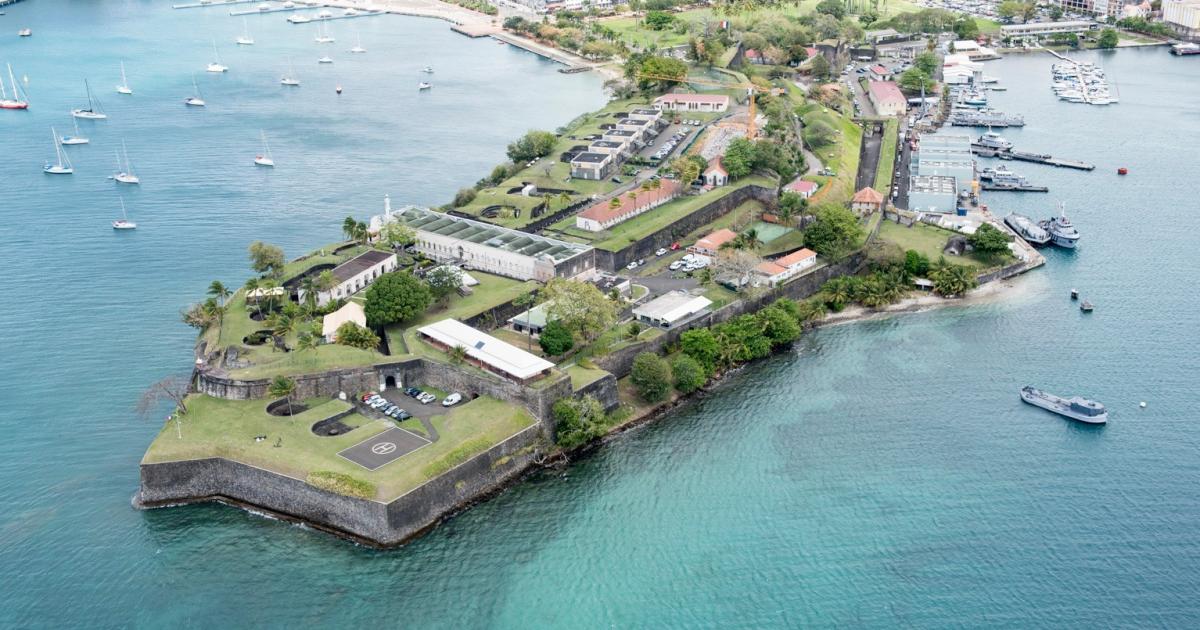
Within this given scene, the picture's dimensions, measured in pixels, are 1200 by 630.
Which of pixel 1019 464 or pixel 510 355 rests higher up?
→ pixel 510 355

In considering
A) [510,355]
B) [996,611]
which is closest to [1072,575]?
[996,611]

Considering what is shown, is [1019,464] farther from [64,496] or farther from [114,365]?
[114,365]

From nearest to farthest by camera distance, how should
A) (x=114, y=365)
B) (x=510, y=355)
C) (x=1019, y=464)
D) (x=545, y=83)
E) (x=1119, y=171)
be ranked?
(x=1019, y=464) < (x=510, y=355) < (x=114, y=365) < (x=1119, y=171) < (x=545, y=83)

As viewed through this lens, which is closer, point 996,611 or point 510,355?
point 996,611

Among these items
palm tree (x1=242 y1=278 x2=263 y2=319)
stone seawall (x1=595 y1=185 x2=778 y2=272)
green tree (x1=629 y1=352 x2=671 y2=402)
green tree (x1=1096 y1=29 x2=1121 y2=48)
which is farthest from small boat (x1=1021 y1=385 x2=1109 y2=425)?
green tree (x1=1096 y1=29 x2=1121 y2=48)

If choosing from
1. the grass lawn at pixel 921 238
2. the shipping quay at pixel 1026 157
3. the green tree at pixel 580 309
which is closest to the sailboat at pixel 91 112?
the green tree at pixel 580 309

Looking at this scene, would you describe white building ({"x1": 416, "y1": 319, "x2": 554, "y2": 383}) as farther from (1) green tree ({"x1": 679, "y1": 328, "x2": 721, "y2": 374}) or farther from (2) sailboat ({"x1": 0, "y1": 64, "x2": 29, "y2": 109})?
(2) sailboat ({"x1": 0, "y1": 64, "x2": 29, "y2": 109})

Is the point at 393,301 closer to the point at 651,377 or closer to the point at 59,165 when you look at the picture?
the point at 651,377
